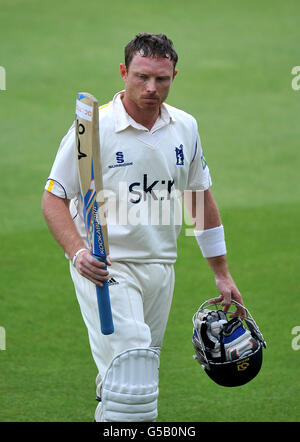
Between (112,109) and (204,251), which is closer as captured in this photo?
(112,109)

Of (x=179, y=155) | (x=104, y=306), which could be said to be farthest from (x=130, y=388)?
(x=179, y=155)

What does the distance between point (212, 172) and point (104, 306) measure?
22.4 ft

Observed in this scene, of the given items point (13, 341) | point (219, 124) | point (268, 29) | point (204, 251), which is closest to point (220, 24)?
point (268, 29)

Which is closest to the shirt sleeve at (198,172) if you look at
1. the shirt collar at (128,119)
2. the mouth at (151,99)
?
the shirt collar at (128,119)

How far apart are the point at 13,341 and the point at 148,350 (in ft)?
8.38

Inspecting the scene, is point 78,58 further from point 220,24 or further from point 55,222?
point 55,222

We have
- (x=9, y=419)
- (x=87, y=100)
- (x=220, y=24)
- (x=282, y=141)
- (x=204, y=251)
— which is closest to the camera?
(x=87, y=100)

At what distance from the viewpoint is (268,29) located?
630 inches

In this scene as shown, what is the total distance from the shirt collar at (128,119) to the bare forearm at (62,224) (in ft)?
1.45

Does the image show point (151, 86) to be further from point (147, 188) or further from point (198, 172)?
point (198, 172)

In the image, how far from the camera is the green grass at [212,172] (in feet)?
18.3

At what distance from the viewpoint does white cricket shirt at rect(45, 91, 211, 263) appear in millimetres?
4059

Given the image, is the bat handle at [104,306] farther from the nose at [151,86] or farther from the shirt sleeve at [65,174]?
the nose at [151,86]

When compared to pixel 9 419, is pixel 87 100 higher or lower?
higher
